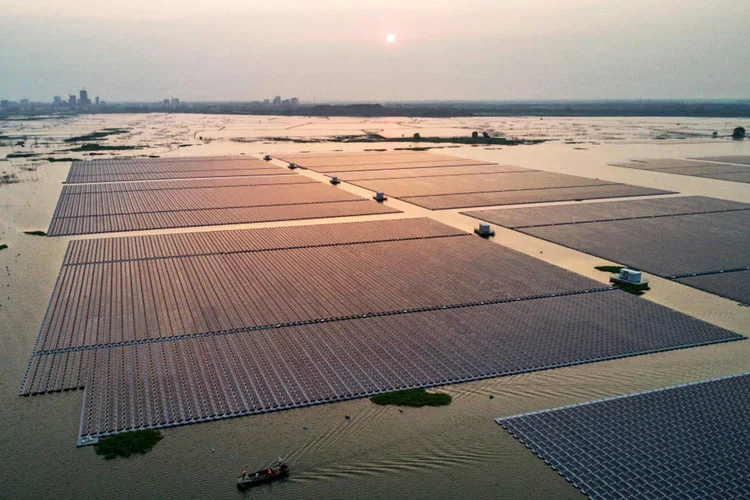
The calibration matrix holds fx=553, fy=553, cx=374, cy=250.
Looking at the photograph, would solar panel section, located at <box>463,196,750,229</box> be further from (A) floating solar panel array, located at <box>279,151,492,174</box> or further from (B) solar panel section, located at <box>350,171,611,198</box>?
(A) floating solar panel array, located at <box>279,151,492,174</box>

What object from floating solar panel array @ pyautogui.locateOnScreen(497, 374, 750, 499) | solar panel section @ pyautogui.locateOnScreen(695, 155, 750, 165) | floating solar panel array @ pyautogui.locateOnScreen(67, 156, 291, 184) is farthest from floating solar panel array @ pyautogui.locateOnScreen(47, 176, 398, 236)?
solar panel section @ pyautogui.locateOnScreen(695, 155, 750, 165)

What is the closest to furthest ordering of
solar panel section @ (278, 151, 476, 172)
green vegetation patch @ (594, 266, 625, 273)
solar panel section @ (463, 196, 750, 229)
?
green vegetation patch @ (594, 266, 625, 273) < solar panel section @ (463, 196, 750, 229) < solar panel section @ (278, 151, 476, 172)

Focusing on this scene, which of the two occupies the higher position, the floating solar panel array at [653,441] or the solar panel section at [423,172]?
the solar panel section at [423,172]

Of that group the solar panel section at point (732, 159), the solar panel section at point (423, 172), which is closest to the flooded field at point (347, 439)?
the solar panel section at point (423, 172)

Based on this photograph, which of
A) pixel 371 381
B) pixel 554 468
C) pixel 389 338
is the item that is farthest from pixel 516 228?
pixel 554 468

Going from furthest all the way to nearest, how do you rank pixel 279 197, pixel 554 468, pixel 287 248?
1. pixel 279 197
2. pixel 287 248
3. pixel 554 468

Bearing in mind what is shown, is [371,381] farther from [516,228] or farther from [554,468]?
[516,228]

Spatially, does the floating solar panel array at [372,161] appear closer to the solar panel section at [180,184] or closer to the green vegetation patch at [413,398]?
the solar panel section at [180,184]
